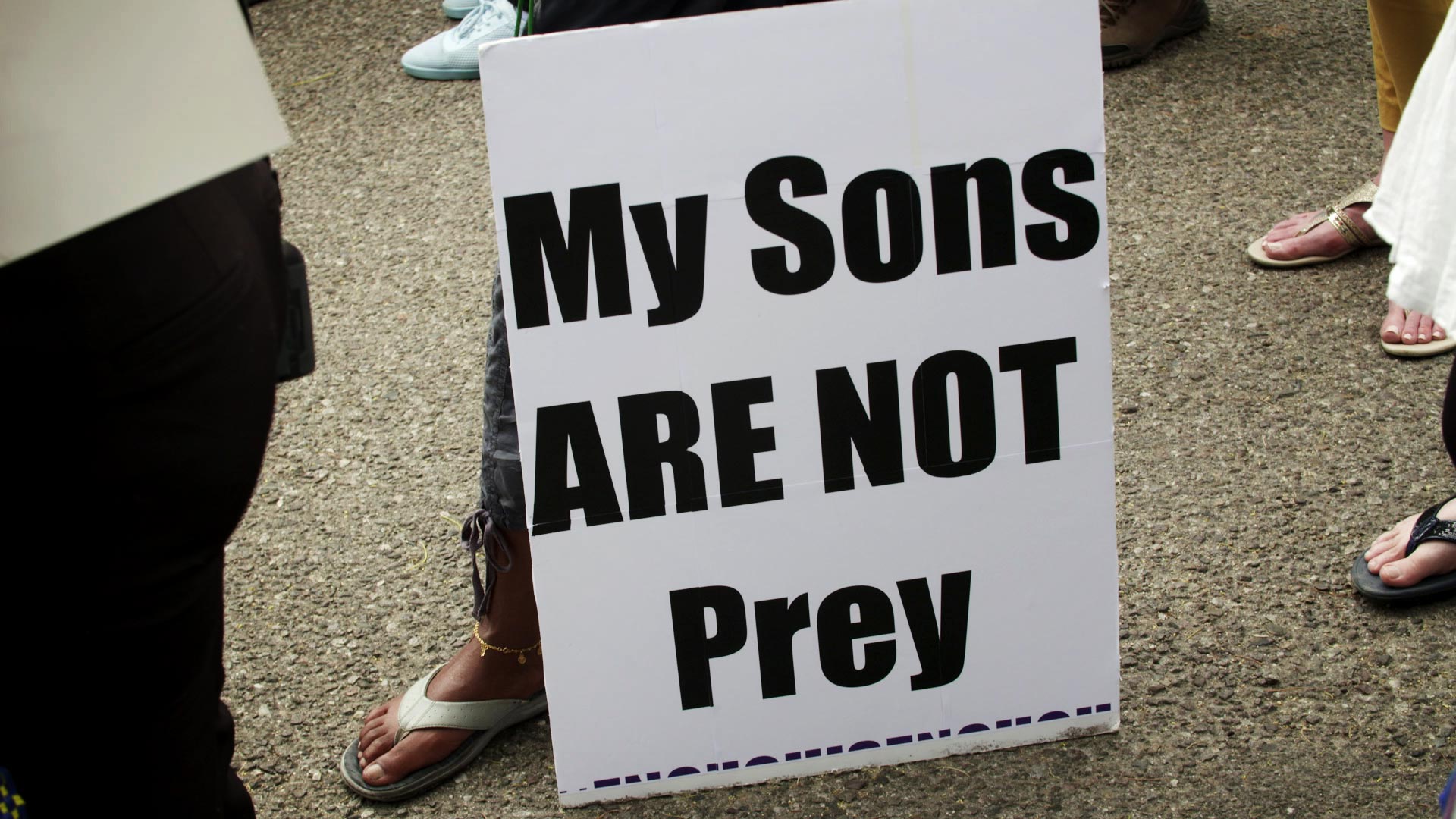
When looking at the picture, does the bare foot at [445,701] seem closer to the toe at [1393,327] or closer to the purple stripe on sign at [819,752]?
the purple stripe on sign at [819,752]

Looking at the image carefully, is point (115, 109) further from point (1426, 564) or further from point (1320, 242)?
point (1320, 242)

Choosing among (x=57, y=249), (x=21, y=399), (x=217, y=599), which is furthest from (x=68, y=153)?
(x=217, y=599)

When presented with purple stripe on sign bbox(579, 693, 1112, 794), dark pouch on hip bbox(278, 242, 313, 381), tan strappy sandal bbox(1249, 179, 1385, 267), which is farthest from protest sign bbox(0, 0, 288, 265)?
tan strappy sandal bbox(1249, 179, 1385, 267)

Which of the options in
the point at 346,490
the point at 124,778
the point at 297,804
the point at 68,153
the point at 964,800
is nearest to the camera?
the point at 68,153

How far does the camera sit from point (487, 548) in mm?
1939

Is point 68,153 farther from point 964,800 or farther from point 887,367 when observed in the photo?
point 964,800

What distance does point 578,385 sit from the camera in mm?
1710

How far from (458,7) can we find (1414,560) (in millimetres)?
3933

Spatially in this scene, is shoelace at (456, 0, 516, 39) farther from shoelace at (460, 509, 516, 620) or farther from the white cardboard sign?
the white cardboard sign

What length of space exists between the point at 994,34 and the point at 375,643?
1.46m

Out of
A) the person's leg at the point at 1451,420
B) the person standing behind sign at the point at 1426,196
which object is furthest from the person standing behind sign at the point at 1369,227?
the person standing behind sign at the point at 1426,196

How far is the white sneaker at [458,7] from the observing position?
4953mm

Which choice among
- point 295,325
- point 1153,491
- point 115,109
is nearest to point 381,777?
point 295,325

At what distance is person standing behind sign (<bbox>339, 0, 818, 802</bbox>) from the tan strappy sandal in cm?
178
